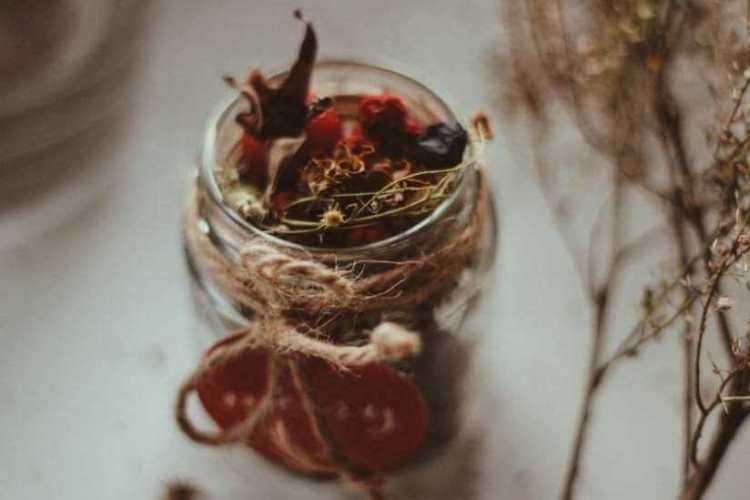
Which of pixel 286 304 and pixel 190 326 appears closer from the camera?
pixel 286 304

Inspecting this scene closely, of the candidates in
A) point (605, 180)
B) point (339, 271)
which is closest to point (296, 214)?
point (339, 271)

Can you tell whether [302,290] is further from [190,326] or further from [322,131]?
[190,326]

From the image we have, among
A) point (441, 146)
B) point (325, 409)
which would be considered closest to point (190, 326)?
point (325, 409)

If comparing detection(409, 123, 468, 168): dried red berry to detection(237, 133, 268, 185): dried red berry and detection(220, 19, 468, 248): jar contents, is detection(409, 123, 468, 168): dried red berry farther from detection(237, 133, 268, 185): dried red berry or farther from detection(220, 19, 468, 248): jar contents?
detection(237, 133, 268, 185): dried red berry

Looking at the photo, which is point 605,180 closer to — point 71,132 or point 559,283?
point 559,283

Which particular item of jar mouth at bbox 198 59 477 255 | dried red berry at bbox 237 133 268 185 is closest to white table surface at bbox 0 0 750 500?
jar mouth at bbox 198 59 477 255

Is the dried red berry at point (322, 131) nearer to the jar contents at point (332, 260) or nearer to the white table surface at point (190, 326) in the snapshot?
the jar contents at point (332, 260)
